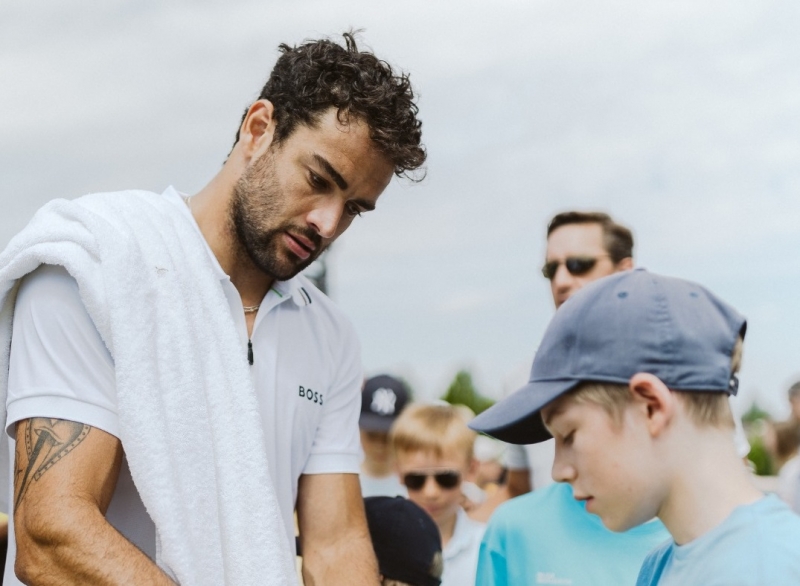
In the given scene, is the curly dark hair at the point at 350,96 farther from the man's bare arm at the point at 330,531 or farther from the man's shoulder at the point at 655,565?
the man's shoulder at the point at 655,565

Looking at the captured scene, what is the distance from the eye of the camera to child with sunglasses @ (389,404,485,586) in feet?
11.2

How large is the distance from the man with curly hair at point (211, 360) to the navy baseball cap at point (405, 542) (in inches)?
16.6

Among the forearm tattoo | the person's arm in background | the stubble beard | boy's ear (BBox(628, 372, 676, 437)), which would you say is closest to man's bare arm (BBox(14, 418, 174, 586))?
the forearm tattoo

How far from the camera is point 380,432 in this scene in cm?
369

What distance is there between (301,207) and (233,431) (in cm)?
58

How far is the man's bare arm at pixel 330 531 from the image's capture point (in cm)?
243

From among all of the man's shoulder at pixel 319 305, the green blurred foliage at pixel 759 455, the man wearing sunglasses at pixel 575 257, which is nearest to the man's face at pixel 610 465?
A: the man's shoulder at pixel 319 305

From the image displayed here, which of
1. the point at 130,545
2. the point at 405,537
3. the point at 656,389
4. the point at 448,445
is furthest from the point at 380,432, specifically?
the point at 656,389

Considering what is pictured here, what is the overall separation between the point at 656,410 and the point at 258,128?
142cm

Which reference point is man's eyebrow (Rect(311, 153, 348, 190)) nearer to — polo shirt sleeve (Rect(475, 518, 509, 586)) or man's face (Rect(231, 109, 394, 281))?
man's face (Rect(231, 109, 394, 281))

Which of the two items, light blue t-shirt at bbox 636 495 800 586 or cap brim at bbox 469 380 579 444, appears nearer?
light blue t-shirt at bbox 636 495 800 586

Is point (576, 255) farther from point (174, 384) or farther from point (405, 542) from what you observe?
point (174, 384)

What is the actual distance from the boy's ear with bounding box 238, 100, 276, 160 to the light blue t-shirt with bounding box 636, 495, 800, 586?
57.7 inches

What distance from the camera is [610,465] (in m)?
1.45
